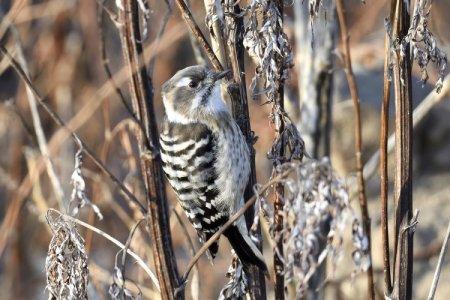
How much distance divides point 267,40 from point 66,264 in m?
0.80

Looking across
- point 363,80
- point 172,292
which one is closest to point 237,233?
point 172,292

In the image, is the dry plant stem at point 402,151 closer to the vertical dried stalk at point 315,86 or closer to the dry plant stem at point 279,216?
the dry plant stem at point 279,216

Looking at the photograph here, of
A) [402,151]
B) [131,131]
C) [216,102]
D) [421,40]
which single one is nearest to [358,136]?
[402,151]

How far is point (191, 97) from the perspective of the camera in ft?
12.6

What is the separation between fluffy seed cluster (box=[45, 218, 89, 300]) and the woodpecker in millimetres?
1031

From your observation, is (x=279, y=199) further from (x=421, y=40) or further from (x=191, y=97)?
(x=191, y=97)

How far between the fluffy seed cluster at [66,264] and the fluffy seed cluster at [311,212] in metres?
0.58

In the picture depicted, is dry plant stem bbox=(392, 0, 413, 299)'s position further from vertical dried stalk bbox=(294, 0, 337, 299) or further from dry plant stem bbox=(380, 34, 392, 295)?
vertical dried stalk bbox=(294, 0, 337, 299)

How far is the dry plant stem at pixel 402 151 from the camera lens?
230cm

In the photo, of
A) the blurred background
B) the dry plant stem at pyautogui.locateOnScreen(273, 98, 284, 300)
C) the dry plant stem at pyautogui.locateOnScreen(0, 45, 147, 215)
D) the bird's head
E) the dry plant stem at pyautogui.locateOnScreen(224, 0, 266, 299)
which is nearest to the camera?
the dry plant stem at pyautogui.locateOnScreen(0, 45, 147, 215)

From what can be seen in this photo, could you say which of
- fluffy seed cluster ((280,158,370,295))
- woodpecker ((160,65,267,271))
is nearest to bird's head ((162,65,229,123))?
woodpecker ((160,65,267,271))

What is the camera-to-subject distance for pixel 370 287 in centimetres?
237

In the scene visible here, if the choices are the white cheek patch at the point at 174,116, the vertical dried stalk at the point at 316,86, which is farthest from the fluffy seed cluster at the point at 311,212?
the vertical dried stalk at the point at 316,86

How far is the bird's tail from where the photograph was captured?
2.73 metres
